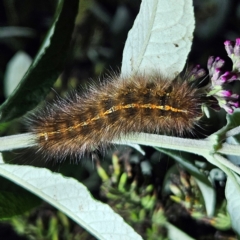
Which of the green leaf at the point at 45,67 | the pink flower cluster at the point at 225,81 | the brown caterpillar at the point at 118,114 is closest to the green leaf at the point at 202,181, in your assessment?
the brown caterpillar at the point at 118,114

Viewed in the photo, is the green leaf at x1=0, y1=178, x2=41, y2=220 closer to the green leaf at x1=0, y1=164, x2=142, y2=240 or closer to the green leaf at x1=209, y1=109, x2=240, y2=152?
the green leaf at x1=0, y1=164, x2=142, y2=240

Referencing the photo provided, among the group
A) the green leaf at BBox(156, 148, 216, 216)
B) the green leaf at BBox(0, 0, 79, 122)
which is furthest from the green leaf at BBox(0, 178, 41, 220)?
the green leaf at BBox(156, 148, 216, 216)

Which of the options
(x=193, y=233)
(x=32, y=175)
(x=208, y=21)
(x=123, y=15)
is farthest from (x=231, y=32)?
(x=32, y=175)

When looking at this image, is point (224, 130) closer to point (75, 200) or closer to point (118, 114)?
point (118, 114)

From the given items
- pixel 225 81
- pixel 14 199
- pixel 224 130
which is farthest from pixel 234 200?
pixel 14 199

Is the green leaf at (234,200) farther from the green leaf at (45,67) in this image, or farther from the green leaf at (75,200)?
the green leaf at (45,67)

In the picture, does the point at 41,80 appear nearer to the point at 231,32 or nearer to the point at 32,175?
the point at 32,175
